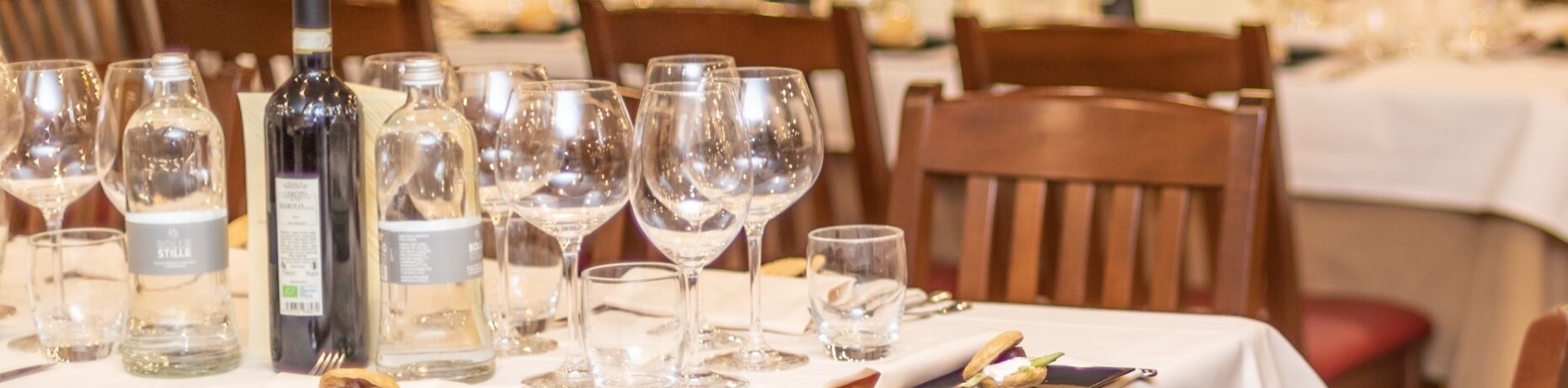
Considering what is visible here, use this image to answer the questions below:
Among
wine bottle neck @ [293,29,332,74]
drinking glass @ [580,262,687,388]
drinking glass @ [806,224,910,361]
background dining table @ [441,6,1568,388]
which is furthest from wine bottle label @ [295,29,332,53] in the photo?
background dining table @ [441,6,1568,388]

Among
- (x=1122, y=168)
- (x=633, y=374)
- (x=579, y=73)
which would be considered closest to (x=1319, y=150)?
(x=1122, y=168)

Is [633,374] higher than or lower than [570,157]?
lower

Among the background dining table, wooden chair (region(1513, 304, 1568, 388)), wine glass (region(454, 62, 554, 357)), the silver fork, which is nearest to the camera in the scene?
wooden chair (region(1513, 304, 1568, 388))

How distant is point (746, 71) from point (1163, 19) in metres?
3.25

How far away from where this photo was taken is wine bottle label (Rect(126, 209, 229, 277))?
43.5 inches

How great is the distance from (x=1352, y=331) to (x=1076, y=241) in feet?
2.44

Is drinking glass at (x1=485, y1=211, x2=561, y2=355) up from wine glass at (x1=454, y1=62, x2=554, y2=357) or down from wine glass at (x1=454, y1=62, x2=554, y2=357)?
down

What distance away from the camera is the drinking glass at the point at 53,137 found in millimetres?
1211

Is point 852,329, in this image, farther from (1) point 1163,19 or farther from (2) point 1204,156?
(1) point 1163,19

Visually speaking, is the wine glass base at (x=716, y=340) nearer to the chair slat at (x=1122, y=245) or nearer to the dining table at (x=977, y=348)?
the dining table at (x=977, y=348)

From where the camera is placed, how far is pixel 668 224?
3.51 ft

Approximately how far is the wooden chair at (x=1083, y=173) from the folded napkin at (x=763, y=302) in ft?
0.80

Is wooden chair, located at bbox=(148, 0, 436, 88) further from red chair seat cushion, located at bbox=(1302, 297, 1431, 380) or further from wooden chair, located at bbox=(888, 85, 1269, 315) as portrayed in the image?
red chair seat cushion, located at bbox=(1302, 297, 1431, 380)

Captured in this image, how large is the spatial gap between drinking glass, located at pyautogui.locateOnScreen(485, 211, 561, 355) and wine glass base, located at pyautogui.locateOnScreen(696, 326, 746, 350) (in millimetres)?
105
